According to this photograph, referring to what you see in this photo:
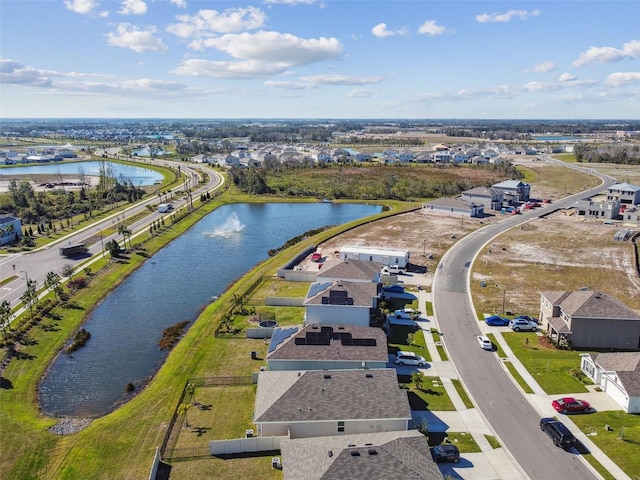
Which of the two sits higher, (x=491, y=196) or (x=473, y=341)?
(x=491, y=196)

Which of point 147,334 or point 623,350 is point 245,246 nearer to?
point 147,334

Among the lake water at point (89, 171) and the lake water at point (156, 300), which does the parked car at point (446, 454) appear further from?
the lake water at point (89, 171)

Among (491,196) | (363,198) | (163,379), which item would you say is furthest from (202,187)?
(163,379)

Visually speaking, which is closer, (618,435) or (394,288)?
(618,435)

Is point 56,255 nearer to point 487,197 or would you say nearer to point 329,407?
point 329,407

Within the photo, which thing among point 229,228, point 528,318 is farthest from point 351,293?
point 229,228

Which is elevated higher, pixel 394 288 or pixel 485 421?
pixel 394 288

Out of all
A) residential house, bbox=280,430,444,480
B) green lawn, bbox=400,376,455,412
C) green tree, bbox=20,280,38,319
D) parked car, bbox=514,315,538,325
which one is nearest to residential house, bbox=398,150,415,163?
parked car, bbox=514,315,538,325
